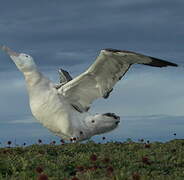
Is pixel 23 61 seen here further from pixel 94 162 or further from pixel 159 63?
pixel 94 162

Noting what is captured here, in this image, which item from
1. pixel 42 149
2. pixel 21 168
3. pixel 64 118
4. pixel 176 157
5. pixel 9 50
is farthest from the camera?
pixel 9 50

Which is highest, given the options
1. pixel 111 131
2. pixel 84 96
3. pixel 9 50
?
pixel 9 50

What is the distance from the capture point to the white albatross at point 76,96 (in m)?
14.3

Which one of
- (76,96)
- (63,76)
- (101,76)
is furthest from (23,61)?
(101,76)

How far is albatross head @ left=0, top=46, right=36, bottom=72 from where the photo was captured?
1541 cm

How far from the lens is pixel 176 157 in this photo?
1048 centimetres

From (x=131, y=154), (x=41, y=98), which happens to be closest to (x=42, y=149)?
(x=131, y=154)

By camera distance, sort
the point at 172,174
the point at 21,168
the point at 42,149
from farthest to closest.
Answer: the point at 42,149
the point at 21,168
the point at 172,174

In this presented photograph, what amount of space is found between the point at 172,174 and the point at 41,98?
6.54 m

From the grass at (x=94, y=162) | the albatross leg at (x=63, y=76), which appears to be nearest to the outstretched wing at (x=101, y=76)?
the albatross leg at (x=63, y=76)

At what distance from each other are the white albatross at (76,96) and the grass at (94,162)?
2049 mm

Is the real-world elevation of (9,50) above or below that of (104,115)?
above

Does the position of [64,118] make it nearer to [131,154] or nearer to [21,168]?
[131,154]

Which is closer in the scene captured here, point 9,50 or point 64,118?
point 64,118
